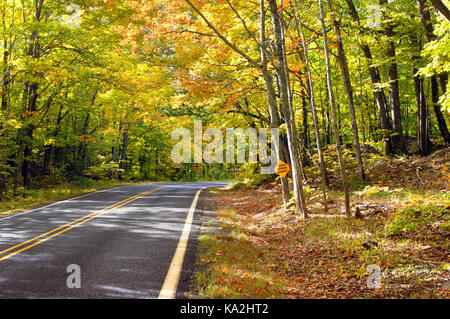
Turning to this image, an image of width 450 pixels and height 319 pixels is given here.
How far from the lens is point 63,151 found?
27266 millimetres

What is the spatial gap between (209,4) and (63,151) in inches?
826

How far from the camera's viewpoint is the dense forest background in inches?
421

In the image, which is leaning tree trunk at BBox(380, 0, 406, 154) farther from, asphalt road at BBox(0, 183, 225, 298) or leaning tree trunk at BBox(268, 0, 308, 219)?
asphalt road at BBox(0, 183, 225, 298)

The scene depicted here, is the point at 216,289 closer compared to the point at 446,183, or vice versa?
the point at 216,289

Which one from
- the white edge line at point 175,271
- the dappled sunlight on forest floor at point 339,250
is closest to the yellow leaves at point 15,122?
the dappled sunlight on forest floor at point 339,250

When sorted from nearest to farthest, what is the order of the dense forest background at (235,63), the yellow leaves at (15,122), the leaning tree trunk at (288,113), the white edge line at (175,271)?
the white edge line at (175,271) → the leaning tree trunk at (288,113) → the dense forest background at (235,63) → the yellow leaves at (15,122)

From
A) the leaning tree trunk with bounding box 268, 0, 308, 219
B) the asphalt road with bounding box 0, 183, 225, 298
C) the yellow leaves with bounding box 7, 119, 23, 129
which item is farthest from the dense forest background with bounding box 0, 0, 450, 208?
the asphalt road with bounding box 0, 183, 225, 298

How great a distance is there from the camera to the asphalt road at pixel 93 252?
4.62 meters

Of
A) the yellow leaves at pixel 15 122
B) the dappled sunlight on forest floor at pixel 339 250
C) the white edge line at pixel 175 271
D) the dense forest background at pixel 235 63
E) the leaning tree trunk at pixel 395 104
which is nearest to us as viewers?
the white edge line at pixel 175 271

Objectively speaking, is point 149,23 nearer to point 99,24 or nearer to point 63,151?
→ point 99,24

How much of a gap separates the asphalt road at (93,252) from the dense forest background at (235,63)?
4737 mm

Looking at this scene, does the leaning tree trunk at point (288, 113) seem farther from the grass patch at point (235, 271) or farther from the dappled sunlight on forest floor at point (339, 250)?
the grass patch at point (235, 271)

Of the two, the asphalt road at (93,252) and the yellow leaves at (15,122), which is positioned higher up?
the yellow leaves at (15,122)
